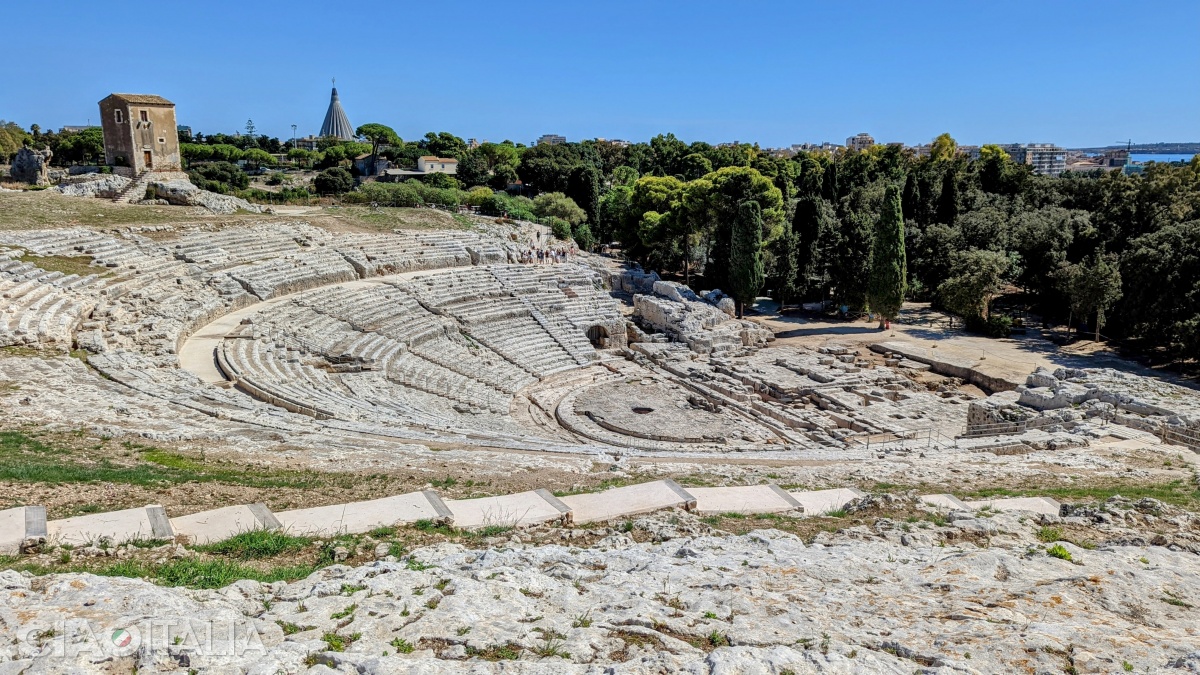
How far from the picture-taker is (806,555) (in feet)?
24.6

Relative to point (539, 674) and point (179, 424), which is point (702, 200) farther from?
point (539, 674)

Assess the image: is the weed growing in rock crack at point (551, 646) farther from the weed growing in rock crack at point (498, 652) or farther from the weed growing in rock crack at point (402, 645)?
the weed growing in rock crack at point (402, 645)

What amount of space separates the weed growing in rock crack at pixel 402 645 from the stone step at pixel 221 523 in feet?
11.0

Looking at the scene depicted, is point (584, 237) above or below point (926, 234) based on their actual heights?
below

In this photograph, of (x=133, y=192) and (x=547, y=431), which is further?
(x=133, y=192)

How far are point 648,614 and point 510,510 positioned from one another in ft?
11.2

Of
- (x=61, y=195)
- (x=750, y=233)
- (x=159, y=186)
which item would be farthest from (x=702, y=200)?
(x=61, y=195)

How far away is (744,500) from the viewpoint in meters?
9.95

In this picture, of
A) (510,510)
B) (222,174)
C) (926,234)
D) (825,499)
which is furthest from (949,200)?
(222,174)

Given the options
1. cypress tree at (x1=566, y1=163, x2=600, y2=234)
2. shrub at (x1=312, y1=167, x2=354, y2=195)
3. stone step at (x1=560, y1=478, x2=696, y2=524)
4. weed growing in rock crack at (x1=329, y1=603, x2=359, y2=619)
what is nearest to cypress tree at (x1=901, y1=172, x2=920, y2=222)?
cypress tree at (x1=566, y1=163, x2=600, y2=234)

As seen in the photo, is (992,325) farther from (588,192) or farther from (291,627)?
(588,192)

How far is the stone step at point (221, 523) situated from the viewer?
7.54 m

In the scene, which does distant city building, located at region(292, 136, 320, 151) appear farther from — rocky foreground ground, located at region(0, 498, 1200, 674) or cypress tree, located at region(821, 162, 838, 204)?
rocky foreground ground, located at region(0, 498, 1200, 674)

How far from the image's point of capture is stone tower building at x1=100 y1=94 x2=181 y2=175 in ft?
129
